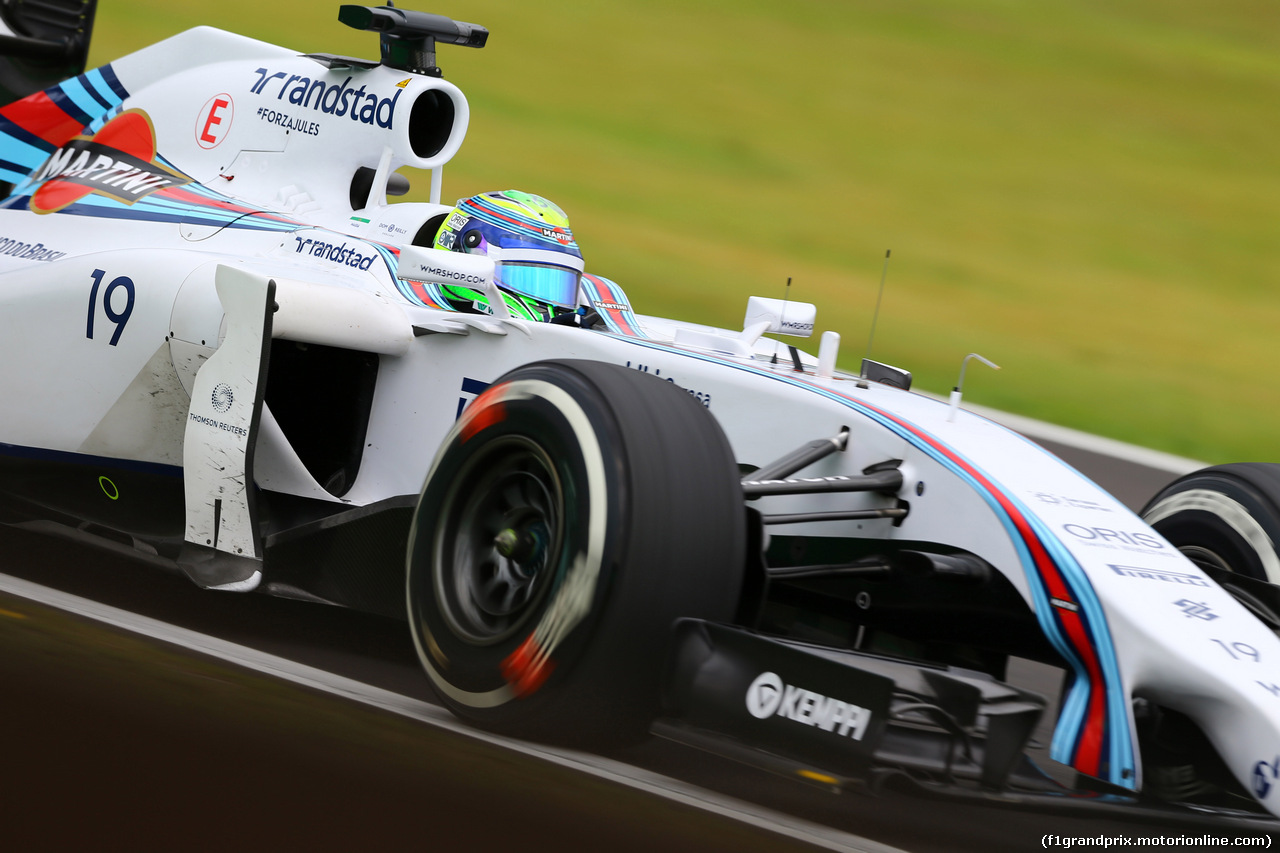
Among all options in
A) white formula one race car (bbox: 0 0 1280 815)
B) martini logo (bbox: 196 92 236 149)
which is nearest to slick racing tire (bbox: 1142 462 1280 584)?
white formula one race car (bbox: 0 0 1280 815)

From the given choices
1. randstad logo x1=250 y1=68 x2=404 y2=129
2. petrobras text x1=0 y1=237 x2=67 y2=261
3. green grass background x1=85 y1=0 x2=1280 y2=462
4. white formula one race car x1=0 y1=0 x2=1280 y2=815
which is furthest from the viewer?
green grass background x1=85 y1=0 x2=1280 y2=462

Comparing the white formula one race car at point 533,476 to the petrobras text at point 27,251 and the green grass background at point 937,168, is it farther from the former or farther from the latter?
the green grass background at point 937,168

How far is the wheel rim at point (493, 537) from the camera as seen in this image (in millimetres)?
3447

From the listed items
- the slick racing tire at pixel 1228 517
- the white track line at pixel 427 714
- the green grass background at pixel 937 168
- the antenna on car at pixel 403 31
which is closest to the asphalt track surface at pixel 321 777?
the white track line at pixel 427 714

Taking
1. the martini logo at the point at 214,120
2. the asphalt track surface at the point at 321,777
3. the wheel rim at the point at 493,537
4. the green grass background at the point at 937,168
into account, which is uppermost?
the green grass background at the point at 937,168

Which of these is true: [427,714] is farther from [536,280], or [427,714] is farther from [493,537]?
[536,280]

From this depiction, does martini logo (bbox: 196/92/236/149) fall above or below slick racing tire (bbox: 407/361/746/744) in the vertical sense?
above

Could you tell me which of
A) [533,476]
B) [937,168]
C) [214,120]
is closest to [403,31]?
[214,120]

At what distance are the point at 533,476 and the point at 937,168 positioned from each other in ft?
53.0

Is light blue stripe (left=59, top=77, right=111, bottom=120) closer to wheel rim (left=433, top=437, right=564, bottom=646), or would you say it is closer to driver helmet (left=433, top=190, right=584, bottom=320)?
driver helmet (left=433, top=190, right=584, bottom=320)

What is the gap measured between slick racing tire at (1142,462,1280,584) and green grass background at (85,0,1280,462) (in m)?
6.14

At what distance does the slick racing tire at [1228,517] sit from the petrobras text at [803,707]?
188 centimetres

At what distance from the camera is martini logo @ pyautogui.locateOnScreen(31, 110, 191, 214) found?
5.60m

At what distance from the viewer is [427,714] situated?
11.9 feet
